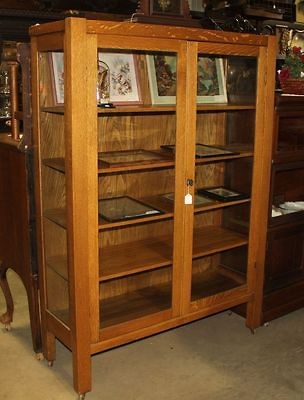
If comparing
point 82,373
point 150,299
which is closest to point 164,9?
point 150,299

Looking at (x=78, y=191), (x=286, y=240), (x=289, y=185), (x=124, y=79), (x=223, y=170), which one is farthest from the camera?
(x=289, y=185)

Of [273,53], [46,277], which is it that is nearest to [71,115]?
[46,277]

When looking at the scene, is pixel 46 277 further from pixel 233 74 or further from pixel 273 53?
pixel 273 53

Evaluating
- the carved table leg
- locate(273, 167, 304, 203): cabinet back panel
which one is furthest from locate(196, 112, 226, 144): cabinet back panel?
the carved table leg

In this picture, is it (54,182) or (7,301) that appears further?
(7,301)

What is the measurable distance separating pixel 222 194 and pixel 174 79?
0.70 m

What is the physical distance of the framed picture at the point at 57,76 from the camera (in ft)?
6.67

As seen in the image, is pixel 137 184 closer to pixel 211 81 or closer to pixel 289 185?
pixel 211 81

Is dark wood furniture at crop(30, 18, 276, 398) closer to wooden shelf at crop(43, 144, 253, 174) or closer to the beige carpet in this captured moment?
wooden shelf at crop(43, 144, 253, 174)

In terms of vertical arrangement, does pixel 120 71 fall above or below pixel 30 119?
above

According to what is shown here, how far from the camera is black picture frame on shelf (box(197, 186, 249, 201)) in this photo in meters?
2.55

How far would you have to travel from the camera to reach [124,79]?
229 centimetres

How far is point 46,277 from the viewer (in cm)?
232

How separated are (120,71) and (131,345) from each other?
1404mm
